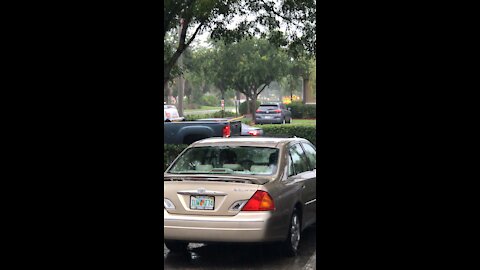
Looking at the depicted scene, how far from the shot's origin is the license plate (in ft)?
21.4

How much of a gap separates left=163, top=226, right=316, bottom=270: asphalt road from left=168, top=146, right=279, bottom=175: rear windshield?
37.1 inches

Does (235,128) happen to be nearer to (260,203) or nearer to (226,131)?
(226,131)

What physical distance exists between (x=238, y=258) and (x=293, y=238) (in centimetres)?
69

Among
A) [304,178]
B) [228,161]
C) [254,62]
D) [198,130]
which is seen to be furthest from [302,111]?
[228,161]

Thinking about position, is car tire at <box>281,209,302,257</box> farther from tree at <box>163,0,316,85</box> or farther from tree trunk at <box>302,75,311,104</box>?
tree trunk at <box>302,75,311,104</box>

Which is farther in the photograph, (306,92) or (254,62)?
(306,92)

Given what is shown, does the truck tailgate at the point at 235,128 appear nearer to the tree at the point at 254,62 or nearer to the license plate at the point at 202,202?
the license plate at the point at 202,202

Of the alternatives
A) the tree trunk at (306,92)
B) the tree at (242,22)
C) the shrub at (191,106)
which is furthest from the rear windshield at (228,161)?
the shrub at (191,106)

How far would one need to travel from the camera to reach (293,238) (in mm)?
7035
